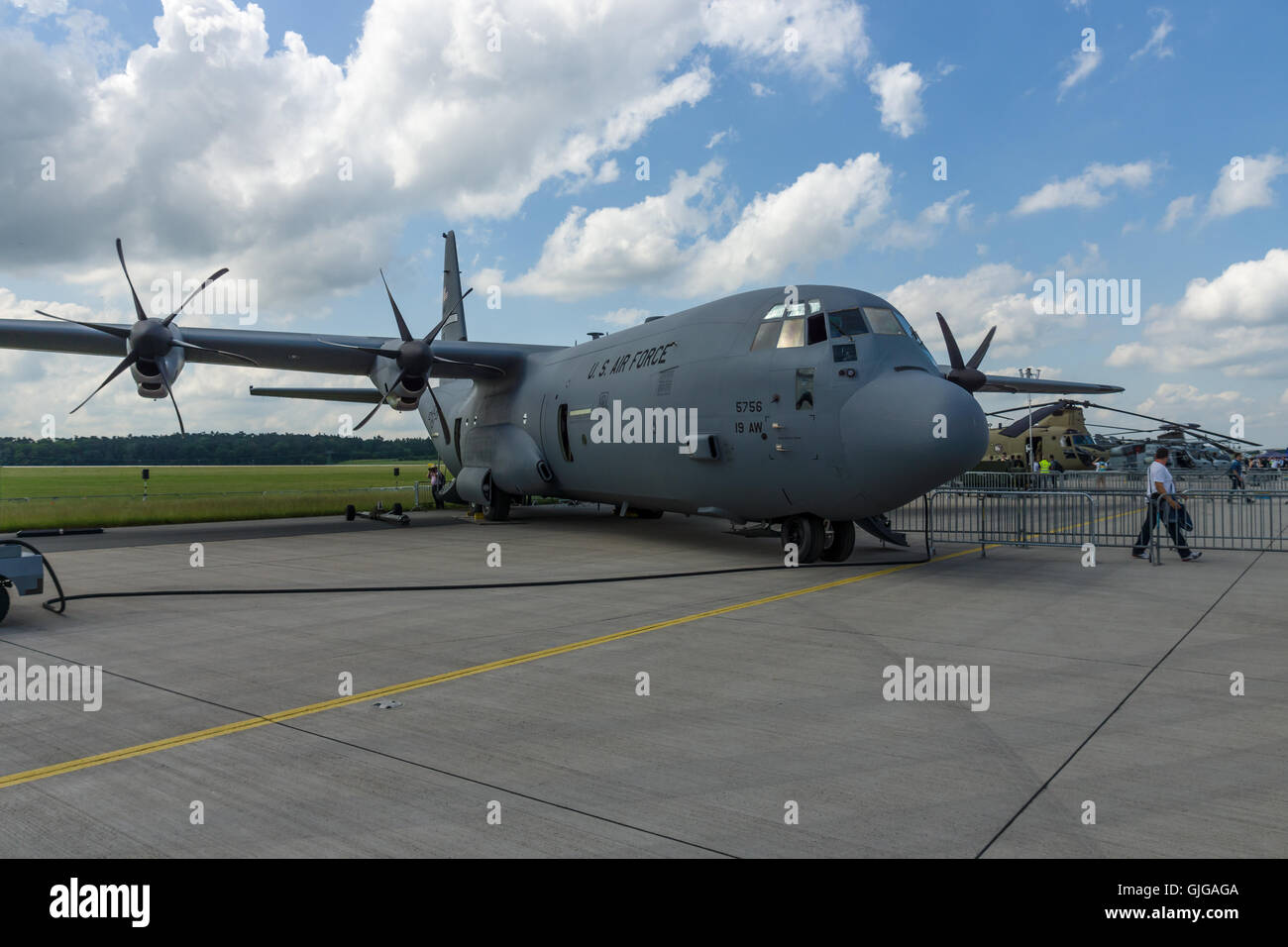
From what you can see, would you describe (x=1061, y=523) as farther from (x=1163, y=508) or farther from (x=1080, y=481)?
(x=1080, y=481)

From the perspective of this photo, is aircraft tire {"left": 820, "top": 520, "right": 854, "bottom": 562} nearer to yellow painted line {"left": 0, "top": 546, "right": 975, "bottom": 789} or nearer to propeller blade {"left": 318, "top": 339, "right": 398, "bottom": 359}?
yellow painted line {"left": 0, "top": 546, "right": 975, "bottom": 789}

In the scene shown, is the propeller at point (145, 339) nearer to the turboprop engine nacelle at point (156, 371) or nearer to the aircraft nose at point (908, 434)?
the turboprop engine nacelle at point (156, 371)

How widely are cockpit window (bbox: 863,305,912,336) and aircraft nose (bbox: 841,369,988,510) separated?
2.84 ft

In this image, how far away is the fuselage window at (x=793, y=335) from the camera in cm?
1277

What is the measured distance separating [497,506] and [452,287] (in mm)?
10112

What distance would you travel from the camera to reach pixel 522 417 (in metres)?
21.5

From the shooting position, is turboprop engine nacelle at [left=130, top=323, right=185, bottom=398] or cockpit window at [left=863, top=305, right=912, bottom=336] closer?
cockpit window at [left=863, top=305, right=912, bottom=336]

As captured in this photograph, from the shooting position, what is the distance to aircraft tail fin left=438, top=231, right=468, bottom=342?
96.4 feet

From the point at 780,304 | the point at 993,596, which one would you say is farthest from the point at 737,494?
the point at 993,596

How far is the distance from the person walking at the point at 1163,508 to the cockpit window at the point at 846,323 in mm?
5977

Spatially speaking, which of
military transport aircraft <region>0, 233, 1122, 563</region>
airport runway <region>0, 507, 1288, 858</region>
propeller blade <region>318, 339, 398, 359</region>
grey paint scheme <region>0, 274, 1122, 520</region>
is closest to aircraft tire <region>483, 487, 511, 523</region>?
military transport aircraft <region>0, 233, 1122, 563</region>

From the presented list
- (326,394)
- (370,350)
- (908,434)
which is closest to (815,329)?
(908,434)

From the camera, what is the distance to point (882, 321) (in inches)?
490
